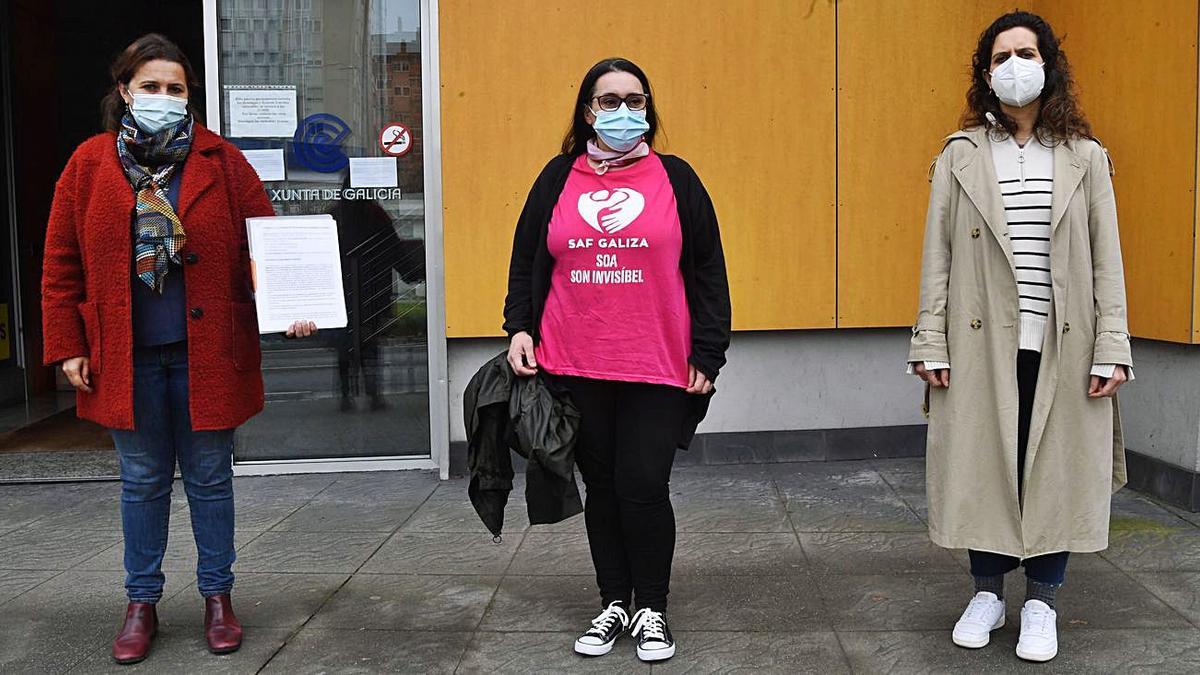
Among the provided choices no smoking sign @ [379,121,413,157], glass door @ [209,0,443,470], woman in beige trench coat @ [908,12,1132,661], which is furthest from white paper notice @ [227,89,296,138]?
woman in beige trench coat @ [908,12,1132,661]

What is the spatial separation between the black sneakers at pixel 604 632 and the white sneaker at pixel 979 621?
44.1 inches

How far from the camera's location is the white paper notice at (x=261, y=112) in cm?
622

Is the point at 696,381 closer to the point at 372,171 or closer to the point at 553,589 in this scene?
the point at 553,589

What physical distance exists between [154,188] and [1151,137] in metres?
4.56

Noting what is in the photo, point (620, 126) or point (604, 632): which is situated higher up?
point (620, 126)

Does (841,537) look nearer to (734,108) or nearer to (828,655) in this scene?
(828,655)

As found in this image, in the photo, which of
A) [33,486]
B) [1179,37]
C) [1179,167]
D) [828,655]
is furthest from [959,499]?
[33,486]

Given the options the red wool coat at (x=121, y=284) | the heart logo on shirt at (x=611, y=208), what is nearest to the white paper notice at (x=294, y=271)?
the red wool coat at (x=121, y=284)

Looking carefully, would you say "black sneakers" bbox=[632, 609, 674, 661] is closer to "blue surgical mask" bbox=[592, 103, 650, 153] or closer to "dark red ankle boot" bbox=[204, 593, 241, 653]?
"dark red ankle boot" bbox=[204, 593, 241, 653]

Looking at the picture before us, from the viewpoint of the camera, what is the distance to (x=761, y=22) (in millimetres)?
6121

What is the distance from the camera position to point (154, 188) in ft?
11.4

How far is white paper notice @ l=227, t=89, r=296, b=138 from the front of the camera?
245 inches

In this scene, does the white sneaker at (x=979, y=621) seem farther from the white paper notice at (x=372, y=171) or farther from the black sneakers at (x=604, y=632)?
the white paper notice at (x=372, y=171)

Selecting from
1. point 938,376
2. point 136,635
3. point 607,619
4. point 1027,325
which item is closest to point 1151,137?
point 1027,325
